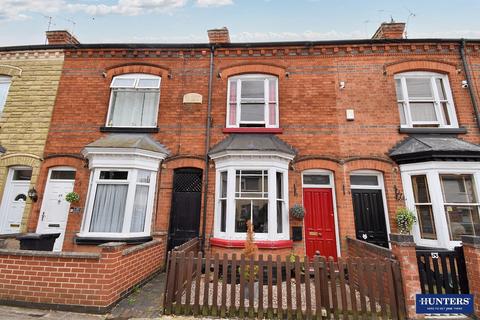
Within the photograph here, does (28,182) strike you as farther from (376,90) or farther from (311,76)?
(376,90)

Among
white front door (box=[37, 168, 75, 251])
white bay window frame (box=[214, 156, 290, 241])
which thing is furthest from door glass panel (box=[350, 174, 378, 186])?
white front door (box=[37, 168, 75, 251])

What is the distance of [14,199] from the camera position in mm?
8039

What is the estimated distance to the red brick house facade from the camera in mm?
7098

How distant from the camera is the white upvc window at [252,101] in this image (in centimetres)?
838

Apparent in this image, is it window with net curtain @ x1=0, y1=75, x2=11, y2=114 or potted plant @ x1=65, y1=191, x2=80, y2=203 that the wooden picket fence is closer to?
potted plant @ x1=65, y1=191, x2=80, y2=203

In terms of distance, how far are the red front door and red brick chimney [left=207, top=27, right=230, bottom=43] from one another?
6.63 m

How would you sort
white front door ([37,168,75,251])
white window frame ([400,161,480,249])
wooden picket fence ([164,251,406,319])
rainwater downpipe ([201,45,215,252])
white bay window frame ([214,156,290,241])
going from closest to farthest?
wooden picket fence ([164,251,406,319]), white window frame ([400,161,480,249]), white bay window frame ([214,156,290,241]), rainwater downpipe ([201,45,215,252]), white front door ([37,168,75,251])

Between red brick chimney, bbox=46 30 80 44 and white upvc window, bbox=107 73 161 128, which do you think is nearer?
white upvc window, bbox=107 73 161 128

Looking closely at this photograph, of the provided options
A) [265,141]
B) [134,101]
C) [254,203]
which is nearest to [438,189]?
[265,141]

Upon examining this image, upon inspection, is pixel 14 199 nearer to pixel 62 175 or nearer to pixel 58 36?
pixel 62 175

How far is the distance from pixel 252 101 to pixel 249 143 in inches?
75.3

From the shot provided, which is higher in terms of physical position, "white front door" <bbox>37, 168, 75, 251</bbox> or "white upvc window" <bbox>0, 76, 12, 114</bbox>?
"white upvc window" <bbox>0, 76, 12, 114</bbox>

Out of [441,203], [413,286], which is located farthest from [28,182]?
[441,203]

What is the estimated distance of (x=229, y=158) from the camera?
24.1ft
